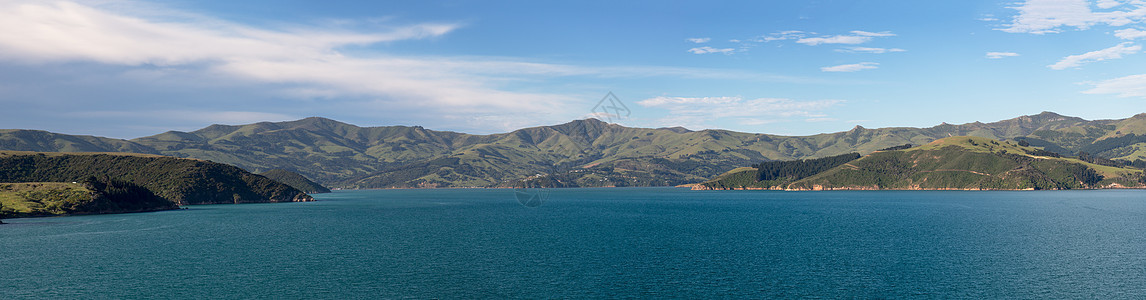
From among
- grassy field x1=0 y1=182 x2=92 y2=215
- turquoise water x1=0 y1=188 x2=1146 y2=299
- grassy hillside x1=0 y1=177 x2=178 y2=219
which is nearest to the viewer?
turquoise water x1=0 y1=188 x2=1146 y2=299

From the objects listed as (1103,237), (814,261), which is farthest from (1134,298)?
(1103,237)

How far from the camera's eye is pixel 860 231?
119 m

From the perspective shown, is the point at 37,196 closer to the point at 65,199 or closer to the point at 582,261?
the point at 65,199

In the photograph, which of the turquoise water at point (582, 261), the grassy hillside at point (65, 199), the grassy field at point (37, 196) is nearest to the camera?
the turquoise water at point (582, 261)

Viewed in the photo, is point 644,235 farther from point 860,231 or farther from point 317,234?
point 317,234

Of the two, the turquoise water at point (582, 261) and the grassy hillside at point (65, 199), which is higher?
the grassy hillside at point (65, 199)

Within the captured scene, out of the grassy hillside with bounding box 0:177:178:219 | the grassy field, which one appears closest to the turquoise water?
the grassy field

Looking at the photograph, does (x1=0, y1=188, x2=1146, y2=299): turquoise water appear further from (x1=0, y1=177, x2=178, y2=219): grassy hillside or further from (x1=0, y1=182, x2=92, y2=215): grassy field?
(x1=0, y1=177, x2=178, y2=219): grassy hillside

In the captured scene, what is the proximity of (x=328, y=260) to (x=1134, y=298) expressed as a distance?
287 feet

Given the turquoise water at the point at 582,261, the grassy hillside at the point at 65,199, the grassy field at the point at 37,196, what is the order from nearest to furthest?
the turquoise water at the point at 582,261 < the grassy field at the point at 37,196 < the grassy hillside at the point at 65,199

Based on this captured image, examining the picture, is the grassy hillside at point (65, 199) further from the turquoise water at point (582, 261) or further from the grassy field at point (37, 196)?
the turquoise water at point (582, 261)

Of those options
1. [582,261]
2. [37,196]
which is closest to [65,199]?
[37,196]

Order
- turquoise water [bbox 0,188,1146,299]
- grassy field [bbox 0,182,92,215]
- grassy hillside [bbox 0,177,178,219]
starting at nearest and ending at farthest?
turquoise water [bbox 0,188,1146,299]
grassy field [bbox 0,182,92,215]
grassy hillside [bbox 0,177,178,219]

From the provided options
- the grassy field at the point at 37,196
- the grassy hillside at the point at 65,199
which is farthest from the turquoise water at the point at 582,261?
the grassy hillside at the point at 65,199
